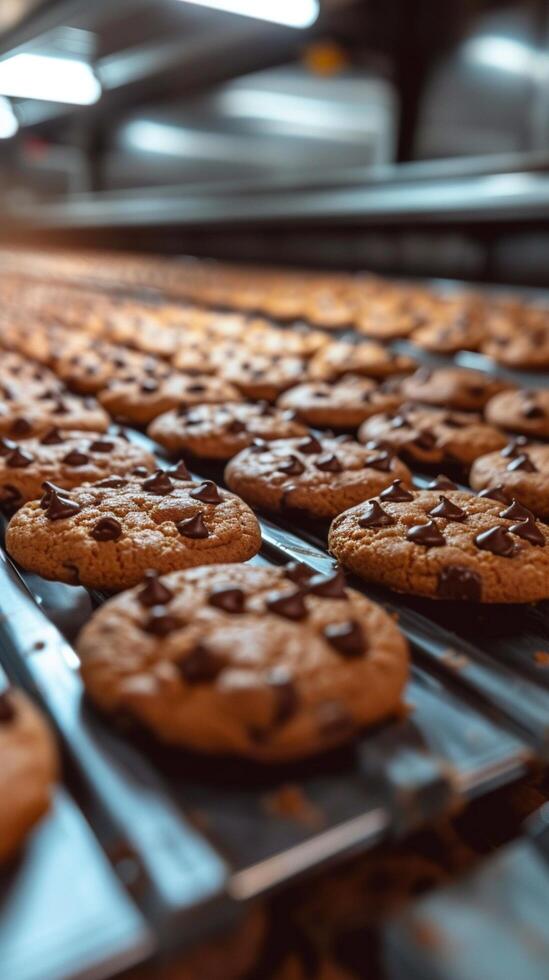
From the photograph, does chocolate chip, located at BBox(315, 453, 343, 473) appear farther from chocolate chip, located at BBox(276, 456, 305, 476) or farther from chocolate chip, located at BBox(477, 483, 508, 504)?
chocolate chip, located at BBox(477, 483, 508, 504)

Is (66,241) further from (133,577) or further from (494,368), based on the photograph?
(133,577)

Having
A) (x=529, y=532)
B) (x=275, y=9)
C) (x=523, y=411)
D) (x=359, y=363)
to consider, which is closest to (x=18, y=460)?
(x=529, y=532)

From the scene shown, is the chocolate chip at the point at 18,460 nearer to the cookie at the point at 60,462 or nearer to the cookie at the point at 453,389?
the cookie at the point at 60,462

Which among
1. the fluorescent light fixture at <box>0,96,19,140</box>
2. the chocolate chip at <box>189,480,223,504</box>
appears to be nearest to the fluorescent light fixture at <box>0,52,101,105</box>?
the fluorescent light fixture at <box>0,96,19,140</box>

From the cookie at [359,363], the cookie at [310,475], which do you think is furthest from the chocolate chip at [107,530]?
the cookie at [359,363]

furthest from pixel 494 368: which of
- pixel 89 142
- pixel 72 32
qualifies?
pixel 89 142

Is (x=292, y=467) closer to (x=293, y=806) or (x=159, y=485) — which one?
(x=159, y=485)
